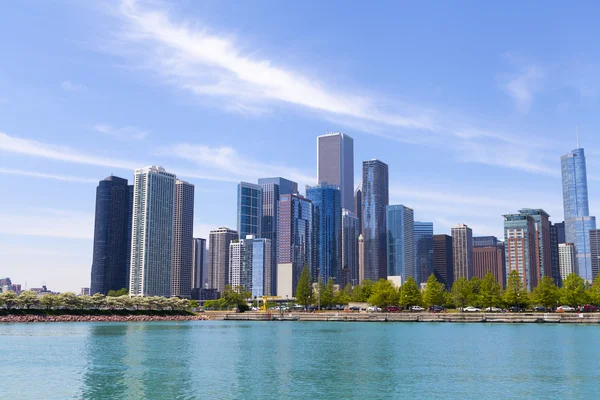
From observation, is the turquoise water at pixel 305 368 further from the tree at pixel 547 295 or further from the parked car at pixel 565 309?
the parked car at pixel 565 309

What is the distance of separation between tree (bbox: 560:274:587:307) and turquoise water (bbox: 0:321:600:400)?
2776 inches

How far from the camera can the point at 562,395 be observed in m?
57.4

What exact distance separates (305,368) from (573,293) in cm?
13272

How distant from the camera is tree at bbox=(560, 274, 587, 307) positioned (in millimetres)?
182625

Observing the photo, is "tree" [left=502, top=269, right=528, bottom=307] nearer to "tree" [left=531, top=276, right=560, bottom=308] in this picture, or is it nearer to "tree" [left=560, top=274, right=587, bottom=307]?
"tree" [left=531, top=276, right=560, bottom=308]

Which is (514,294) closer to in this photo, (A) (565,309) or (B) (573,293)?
(A) (565,309)

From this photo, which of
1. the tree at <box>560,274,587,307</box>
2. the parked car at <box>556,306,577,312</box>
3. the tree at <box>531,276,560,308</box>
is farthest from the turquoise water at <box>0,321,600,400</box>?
the parked car at <box>556,306,577,312</box>

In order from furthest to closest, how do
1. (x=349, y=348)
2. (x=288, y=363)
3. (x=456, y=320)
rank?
1. (x=456, y=320)
2. (x=349, y=348)
3. (x=288, y=363)

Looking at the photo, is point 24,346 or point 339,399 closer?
point 339,399

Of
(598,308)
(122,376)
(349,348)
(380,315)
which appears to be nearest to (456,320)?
(380,315)

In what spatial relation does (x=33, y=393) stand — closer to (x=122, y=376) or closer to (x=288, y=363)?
(x=122, y=376)

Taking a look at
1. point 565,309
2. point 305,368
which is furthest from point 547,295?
point 305,368

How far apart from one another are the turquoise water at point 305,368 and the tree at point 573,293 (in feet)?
231

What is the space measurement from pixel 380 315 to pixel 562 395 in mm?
143493
